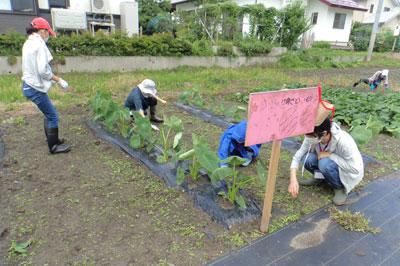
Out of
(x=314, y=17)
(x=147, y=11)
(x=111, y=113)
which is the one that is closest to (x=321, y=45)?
(x=314, y=17)

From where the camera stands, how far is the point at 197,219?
2361 mm

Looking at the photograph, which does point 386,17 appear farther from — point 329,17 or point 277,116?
point 277,116

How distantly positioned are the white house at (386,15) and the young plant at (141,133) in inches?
1315

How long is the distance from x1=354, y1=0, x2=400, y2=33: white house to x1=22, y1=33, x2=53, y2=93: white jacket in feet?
111

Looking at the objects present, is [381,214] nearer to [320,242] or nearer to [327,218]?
[327,218]

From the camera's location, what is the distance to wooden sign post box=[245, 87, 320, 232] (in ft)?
5.86

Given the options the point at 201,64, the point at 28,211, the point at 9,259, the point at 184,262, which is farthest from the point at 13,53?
the point at 184,262

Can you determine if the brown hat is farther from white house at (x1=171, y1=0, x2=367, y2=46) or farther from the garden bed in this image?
white house at (x1=171, y1=0, x2=367, y2=46)

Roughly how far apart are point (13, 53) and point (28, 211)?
6618 mm

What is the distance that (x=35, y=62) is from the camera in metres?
2.98

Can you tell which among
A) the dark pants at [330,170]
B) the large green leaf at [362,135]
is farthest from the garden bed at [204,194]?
the large green leaf at [362,135]

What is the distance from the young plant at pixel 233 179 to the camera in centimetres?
228

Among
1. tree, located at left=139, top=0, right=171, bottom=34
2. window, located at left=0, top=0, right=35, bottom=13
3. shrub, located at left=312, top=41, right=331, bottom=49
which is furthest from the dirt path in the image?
shrub, located at left=312, top=41, right=331, bottom=49

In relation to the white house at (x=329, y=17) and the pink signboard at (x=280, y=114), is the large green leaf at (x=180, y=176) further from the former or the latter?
the white house at (x=329, y=17)
